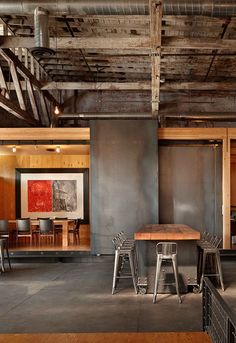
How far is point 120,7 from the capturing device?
4.57 m

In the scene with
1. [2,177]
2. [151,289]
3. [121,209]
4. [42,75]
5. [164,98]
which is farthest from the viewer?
[164,98]

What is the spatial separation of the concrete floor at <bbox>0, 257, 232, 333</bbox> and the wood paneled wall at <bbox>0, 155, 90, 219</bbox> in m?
3.81

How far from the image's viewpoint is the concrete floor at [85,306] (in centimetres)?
439

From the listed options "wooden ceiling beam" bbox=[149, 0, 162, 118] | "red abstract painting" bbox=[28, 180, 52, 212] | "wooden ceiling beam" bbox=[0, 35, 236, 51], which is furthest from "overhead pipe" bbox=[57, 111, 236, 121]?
"wooden ceiling beam" bbox=[0, 35, 236, 51]

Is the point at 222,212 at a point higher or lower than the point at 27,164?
lower

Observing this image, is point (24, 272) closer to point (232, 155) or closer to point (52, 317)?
point (52, 317)

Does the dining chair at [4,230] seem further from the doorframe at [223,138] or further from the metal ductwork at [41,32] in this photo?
the metal ductwork at [41,32]

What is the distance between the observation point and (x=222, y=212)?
880cm

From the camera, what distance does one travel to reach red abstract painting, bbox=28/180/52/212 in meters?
10.9

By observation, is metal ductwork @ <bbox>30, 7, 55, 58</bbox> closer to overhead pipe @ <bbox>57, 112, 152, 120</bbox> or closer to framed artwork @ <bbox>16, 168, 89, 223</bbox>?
overhead pipe @ <bbox>57, 112, 152, 120</bbox>

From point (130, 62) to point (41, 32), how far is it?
476cm

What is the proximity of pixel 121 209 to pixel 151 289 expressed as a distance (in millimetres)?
Result: 3045

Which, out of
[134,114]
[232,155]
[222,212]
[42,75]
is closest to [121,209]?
[222,212]

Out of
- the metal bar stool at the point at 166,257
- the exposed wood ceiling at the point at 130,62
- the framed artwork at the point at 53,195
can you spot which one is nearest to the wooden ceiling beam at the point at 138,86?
the exposed wood ceiling at the point at 130,62
